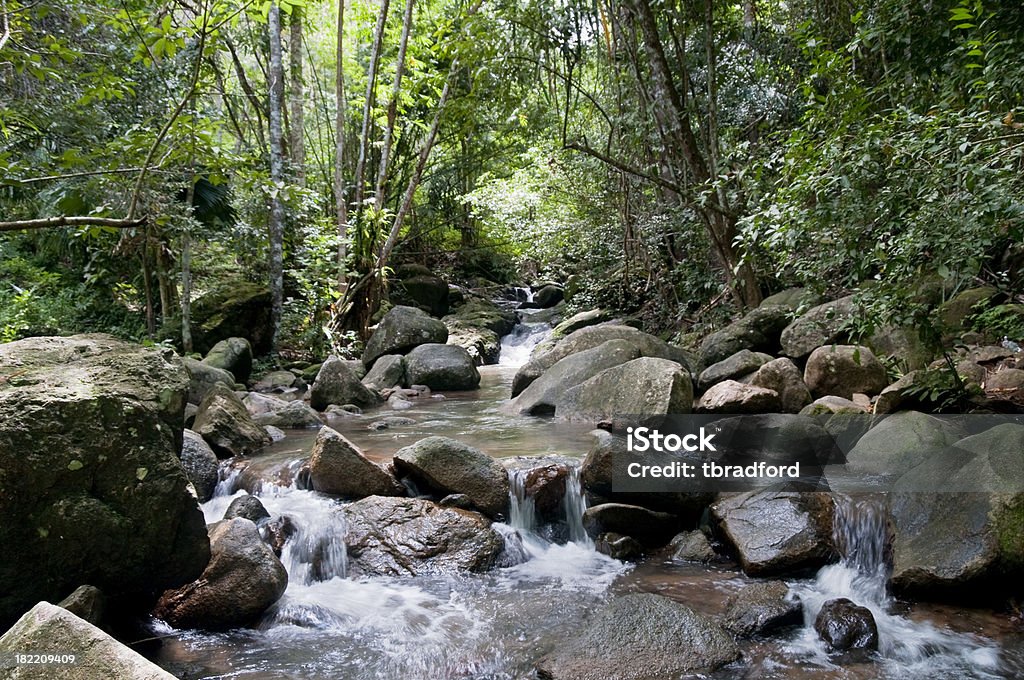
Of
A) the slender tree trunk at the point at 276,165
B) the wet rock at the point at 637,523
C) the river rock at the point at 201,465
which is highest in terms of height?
the slender tree trunk at the point at 276,165

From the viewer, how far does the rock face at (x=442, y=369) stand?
10.9 metres

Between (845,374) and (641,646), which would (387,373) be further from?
(641,646)

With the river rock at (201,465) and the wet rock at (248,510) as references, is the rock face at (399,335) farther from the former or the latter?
the wet rock at (248,510)

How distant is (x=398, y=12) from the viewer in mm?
16109

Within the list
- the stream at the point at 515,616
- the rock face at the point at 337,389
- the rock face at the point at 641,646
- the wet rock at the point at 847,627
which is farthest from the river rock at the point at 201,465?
the wet rock at the point at 847,627

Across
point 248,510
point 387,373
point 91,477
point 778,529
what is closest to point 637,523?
point 778,529

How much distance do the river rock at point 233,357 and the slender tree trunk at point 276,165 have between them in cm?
140

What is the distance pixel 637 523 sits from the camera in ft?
16.4

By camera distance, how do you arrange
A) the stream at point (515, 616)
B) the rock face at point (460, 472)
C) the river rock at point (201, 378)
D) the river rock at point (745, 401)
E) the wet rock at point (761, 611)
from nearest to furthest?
1. the stream at point (515, 616)
2. the wet rock at point (761, 611)
3. the rock face at point (460, 472)
4. the river rock at point (745, 401)
5. the river rock at point (201, 378)

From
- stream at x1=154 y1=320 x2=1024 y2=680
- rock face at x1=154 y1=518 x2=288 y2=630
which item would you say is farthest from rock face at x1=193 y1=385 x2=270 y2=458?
rock face at x1=154 y1=518 x2=288 y2=630

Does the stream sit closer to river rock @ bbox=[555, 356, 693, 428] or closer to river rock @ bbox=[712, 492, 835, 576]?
river rock @ bbox=[712, 492, 835, 576]

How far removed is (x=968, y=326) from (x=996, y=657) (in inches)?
172

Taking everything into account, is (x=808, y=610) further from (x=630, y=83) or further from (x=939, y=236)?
(x=630, y=83)

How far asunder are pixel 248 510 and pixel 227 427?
1901mm
